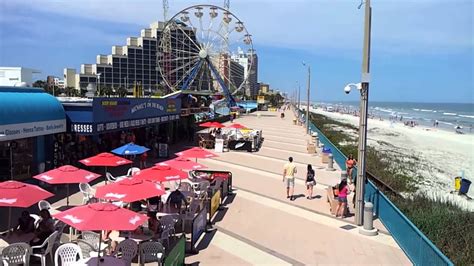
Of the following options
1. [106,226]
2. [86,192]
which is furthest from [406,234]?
[86,192]

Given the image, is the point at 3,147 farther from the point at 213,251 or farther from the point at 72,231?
the point at 213,251

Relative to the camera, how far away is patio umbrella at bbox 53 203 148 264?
696cm

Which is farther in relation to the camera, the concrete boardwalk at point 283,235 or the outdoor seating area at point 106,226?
the concrete boardwalk at point 283,235

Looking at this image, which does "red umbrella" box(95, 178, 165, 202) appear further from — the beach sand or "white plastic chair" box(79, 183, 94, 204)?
the beach sand

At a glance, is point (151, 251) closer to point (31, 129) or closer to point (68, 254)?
point (68, 254)

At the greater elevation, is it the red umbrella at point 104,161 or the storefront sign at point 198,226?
the red umbrella at point 104,161

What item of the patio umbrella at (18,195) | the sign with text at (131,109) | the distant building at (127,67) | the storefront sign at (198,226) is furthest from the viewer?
the distant building at (127,67)

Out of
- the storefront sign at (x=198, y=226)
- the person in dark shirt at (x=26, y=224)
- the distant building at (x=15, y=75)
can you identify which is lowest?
the storefront sign at (x=198, y=226)

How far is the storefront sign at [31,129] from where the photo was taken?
13.7 metres

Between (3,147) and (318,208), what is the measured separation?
10.6 meters

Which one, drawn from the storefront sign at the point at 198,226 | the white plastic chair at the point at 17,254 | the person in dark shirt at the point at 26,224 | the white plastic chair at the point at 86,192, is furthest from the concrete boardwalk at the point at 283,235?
the white plastic chair at the point at 86,192

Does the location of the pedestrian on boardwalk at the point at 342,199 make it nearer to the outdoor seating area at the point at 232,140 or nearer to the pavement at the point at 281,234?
the pavement at the point at 281,234

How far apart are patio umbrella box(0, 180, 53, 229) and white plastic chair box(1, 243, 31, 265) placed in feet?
2.84

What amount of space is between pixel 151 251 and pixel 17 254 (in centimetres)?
242
